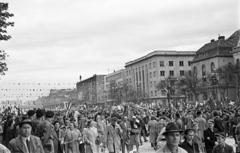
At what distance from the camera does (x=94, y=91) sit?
138 meters

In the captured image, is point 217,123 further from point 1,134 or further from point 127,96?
point 127,96

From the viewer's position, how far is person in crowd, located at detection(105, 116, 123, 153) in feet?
48.4

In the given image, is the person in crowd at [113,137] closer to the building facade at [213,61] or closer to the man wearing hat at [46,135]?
the man wearing hat at [46,135]

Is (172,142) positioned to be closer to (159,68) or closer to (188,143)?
(188,143)

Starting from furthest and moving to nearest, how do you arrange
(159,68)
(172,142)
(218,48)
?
(159,68)
(218,48)
(172,142)

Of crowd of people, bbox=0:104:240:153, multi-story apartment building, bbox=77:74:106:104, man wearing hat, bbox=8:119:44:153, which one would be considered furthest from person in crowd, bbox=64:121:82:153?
multi-story apartment building, bbox=77:74:106:104

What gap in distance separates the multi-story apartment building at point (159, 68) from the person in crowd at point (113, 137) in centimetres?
7632

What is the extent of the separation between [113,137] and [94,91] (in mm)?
123280

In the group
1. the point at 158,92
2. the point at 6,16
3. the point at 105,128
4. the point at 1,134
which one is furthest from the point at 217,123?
the point at 158,92

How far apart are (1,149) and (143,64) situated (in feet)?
323

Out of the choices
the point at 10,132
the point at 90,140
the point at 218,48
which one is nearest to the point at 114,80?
the point at 218,48

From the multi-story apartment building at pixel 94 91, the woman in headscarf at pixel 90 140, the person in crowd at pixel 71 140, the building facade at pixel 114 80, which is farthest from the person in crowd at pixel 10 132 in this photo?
the multi-story apartment building at pixel 94 91

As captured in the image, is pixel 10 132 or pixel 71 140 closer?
pixel 10 132

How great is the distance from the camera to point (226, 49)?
79.6 metres
